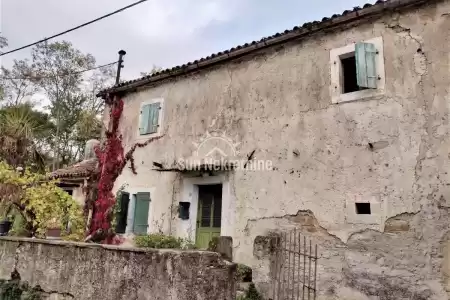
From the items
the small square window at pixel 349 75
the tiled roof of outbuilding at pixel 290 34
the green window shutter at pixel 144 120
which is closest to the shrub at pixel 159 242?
the green window shutter at pixel 144 120

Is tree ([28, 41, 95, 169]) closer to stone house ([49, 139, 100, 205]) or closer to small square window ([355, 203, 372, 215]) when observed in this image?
stone house ([49, 139, 100, 205])

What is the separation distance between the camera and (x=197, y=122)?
10.2 metres

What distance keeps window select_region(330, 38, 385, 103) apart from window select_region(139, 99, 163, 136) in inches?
216

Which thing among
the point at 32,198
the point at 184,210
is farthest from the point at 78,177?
the point at 32,198

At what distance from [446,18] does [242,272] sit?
6464mm

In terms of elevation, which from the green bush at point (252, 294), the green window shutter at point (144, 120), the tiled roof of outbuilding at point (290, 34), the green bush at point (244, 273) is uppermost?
the tiled roof of outbuilding at point (290, 34)

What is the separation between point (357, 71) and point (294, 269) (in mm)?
4199

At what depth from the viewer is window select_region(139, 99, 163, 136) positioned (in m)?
11.1

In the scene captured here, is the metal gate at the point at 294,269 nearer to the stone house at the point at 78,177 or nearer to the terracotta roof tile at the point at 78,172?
the stone house at the point at 78,177

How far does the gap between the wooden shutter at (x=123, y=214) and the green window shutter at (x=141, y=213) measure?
1.23 ft

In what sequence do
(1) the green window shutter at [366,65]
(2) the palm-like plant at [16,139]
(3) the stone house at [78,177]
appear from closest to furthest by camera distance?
(1) the green window shutter at [366,65]
(2) the palm-like plant at [16,139]
(3) the stone house at [78,177]

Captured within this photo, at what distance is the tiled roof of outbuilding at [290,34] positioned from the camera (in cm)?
719

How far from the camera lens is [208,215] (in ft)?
31.3

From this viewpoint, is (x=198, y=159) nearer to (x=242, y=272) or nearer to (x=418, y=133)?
(x=242, y=272)
